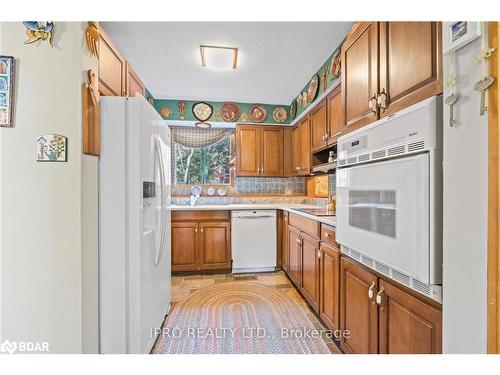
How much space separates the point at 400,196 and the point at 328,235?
0.85 m

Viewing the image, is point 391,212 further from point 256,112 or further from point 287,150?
point 256,112

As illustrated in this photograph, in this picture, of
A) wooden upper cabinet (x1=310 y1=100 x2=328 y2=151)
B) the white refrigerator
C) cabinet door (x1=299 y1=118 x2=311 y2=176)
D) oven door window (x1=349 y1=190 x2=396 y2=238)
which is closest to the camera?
oven door window (x1=349 y1=190 x2=396 y2=238)

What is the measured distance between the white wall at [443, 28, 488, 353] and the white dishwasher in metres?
2.49

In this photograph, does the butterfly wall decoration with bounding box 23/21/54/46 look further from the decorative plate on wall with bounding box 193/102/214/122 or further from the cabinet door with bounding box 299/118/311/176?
the cabinet door with bounding box 299/118/311/176

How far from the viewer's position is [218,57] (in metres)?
2.28

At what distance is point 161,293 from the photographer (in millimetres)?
1851

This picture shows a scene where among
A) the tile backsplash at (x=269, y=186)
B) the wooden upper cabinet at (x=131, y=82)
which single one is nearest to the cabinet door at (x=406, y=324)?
the wooden upper cabinet at (x=131, y=82)

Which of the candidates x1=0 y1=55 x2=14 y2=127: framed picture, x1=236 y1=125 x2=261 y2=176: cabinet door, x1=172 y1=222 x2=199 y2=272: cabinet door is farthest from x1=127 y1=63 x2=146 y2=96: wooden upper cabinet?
x1=172 y1=222 x2=199 y2=272: cabinet door

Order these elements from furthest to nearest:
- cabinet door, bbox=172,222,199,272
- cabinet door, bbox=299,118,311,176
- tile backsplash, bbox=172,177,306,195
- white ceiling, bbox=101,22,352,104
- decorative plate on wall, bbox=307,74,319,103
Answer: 1. tile backsplash, bbox=172,177,306,195
2. cabinet door, bbox=172,222,199,272
3. cabinet door, bbox=299,118,311,176
4. decorative plate on wall, bbox=307,74,319,103
5. white ceiling, bbox=101,22,352,104

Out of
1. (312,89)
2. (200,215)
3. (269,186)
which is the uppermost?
(312,89)

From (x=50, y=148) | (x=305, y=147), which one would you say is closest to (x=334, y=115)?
(x=305, y=147)

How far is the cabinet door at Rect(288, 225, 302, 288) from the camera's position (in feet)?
8.01
